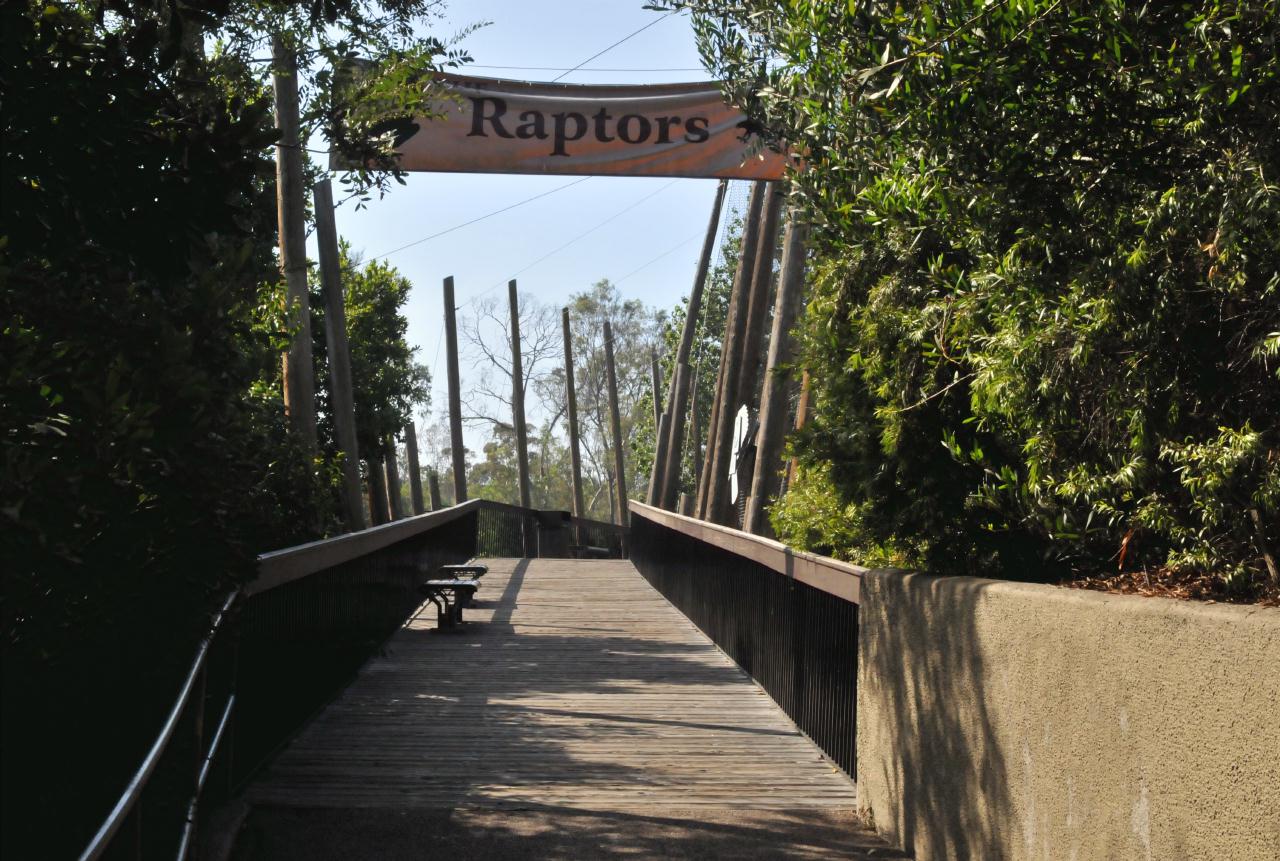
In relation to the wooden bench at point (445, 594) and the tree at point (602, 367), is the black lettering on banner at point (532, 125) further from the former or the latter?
the tree at point (602, 367)

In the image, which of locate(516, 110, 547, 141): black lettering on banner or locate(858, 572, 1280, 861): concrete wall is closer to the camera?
locate(858, 572, 1280, 861): concrete wall

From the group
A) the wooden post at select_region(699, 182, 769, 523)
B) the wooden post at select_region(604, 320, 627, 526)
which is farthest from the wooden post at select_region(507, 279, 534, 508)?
the wooden post at select_region(699, 182, 769, 523)

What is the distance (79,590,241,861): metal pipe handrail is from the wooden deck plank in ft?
4.66

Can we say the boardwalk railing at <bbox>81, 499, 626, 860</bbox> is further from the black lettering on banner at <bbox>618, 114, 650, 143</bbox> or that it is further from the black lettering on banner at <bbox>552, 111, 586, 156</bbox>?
the black lettering on banner at <bbox>618, 114, 650, 143</bbox>

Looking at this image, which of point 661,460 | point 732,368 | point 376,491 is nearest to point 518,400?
point 661,460

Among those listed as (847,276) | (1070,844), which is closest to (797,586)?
(847,276)

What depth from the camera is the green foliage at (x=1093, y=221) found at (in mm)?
3480

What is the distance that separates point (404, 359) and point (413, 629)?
498 inches

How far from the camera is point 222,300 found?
464cm

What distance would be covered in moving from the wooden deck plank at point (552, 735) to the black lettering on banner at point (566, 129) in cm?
554

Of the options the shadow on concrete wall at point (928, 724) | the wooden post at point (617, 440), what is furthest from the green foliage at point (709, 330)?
the shadow on concrete wall at point (928, 724)

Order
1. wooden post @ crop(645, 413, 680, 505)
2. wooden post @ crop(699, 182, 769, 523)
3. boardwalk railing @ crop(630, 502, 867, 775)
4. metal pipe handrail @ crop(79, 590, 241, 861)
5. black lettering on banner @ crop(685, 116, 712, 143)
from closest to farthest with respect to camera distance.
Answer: metal pipe handrail @ crop(79, 590, 241, 861) → boardwalk railing @ crop(630, 502, 867, 775) → black lettering on banner @ crop(685, 116, 712, 143) → wooden post @ crop(699, 182, 769, 523) → wooden post @ crop(645, 413, 680, 505)

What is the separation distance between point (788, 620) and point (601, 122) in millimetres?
8307

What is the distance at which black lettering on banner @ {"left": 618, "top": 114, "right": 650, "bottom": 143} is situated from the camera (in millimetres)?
14820
